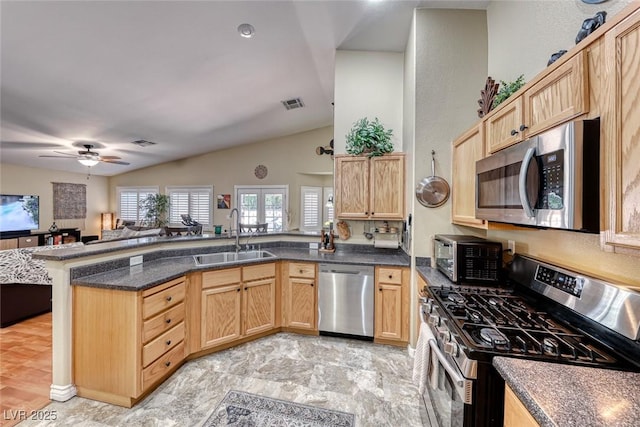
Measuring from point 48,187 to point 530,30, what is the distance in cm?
972

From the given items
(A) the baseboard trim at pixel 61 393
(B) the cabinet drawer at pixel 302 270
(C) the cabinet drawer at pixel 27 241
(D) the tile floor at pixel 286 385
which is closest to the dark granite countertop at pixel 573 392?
(D) the tile floor at pixel 286 385

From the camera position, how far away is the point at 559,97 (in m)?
1.15

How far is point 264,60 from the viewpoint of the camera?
3.40 metres

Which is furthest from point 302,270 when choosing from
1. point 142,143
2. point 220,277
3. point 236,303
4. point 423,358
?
point 142,143

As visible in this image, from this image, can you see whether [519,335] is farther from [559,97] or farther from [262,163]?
[262,163]

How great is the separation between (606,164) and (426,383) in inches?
55.0

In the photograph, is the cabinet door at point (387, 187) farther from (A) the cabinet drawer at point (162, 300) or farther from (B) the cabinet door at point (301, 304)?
(A) the cabinet drawer at point (162, 300)

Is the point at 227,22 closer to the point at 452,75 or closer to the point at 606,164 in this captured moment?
the point at 452,75

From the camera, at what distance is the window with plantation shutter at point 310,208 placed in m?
7.10

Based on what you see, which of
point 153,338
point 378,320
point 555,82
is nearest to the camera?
point 555,82

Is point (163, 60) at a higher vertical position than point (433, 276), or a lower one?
higher

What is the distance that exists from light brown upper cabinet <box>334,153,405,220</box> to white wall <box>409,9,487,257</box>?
1.38 feet

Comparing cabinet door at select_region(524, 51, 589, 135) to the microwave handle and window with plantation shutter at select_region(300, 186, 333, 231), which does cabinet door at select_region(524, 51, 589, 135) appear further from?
window with plantation shutter at select_region(300, 186, 333, 231)

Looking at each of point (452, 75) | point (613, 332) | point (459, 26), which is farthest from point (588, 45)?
point (459, 26)
